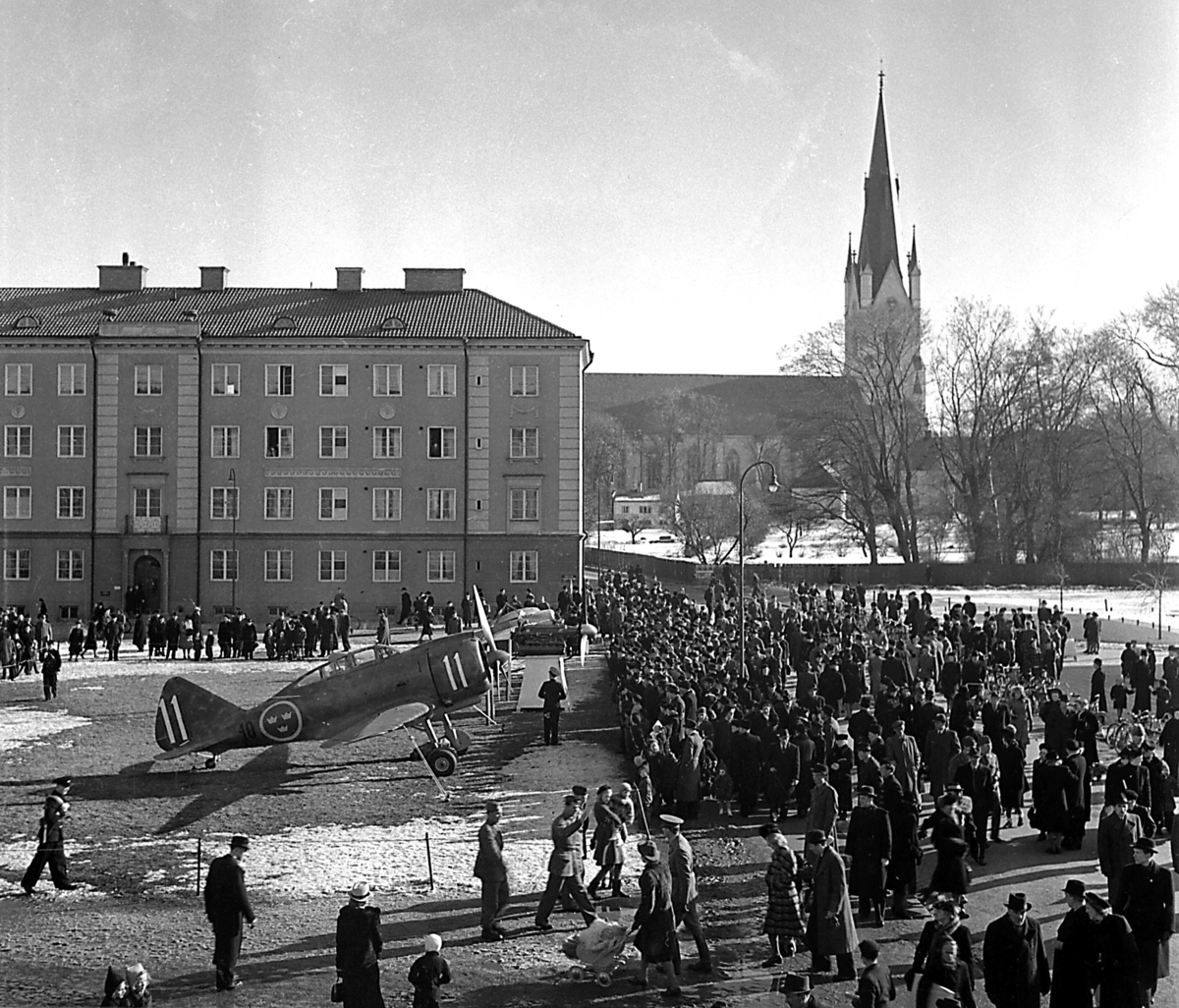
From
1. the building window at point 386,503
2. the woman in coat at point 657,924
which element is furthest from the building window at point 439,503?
the woman in coat at point 657,924

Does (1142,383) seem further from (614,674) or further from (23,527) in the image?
(23,527)

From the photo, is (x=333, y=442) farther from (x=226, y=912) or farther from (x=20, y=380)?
(x=226, y=912)

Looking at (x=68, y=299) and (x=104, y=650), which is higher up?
(x=68, y=299)

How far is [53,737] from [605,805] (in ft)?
50.4

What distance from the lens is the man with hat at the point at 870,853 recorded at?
40.5ft

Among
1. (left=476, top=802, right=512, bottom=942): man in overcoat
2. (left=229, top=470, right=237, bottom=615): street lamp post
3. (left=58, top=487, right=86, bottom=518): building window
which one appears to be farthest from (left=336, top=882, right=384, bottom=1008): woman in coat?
(left=58, top=487, right=86, bottom=518): building window

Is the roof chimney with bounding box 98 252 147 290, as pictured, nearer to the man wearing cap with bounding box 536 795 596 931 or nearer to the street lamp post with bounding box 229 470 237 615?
the street lamp post with bounding box 229 470 237 615

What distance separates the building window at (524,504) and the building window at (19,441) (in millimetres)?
20072

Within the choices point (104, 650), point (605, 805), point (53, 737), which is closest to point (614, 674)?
point (53, 737)

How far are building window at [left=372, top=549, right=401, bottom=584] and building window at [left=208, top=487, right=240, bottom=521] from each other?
6032 mm

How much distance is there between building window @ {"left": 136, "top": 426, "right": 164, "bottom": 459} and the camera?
164 ft

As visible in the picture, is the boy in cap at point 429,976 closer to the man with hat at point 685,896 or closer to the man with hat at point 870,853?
the man with hat at point 685,896

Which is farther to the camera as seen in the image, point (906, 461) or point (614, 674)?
point (906, 461)

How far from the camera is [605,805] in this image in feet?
44.5
